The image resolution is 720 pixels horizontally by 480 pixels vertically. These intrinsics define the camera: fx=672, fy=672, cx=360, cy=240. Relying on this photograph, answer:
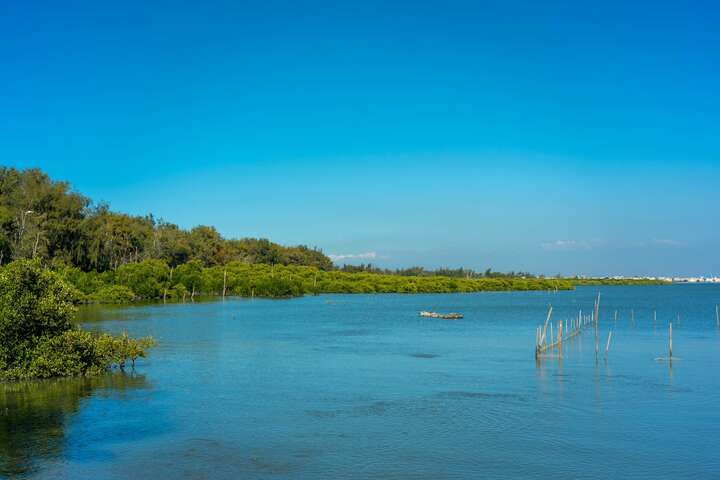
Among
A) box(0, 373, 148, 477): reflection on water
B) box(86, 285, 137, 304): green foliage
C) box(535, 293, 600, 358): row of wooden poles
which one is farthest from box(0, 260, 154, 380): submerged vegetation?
box(86, 285, 137, 304): green foliage

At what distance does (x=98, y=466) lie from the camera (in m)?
19.1

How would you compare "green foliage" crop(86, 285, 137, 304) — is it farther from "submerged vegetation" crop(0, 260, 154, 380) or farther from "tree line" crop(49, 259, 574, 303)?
"submerged vegetation" crop(0, 260, 154, 380)

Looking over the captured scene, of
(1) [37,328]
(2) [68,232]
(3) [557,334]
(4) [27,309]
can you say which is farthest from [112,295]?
(4) [27,309]

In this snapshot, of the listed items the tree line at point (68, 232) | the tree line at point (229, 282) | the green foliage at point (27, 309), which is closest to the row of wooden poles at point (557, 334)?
the green foliage at point (27, 309)

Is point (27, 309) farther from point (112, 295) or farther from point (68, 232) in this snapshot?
point (68, 232)

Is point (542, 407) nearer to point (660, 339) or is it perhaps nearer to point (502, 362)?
point (502, 362)

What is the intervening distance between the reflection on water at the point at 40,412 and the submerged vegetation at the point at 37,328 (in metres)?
0.75

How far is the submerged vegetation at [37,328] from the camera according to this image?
29.2 metres

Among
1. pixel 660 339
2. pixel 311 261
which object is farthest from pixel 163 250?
pixel 660 339

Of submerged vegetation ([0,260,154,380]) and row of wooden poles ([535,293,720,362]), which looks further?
row of wooden poles ([535,293,720,362])

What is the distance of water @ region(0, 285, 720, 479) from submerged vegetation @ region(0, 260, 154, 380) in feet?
3.16

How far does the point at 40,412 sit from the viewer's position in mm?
25062

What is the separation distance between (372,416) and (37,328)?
15788 mm

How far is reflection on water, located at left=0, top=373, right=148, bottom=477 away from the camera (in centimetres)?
1988
